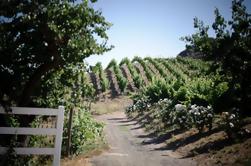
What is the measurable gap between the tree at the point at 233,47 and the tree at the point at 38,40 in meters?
6.06

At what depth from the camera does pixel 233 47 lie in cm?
1330

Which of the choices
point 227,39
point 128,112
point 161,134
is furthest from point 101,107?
point 227,39

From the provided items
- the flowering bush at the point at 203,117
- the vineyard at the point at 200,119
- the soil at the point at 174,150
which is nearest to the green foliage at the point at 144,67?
the vineyard at the point at 200,119

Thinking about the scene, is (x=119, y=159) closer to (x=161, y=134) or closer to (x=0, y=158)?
(x=0, y=158)

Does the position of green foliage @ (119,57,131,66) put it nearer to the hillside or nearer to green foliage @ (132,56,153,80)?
the hillside

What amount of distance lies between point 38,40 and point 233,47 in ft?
27.4

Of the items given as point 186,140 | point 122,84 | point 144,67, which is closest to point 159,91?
point 122,84

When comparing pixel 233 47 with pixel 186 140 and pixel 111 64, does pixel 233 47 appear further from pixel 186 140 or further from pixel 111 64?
pixel 111 64

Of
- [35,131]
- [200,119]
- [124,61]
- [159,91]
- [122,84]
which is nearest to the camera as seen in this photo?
[35,131]

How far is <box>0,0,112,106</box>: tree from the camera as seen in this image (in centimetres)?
870

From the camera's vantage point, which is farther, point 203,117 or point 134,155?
point 203,117

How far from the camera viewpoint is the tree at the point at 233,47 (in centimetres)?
1315

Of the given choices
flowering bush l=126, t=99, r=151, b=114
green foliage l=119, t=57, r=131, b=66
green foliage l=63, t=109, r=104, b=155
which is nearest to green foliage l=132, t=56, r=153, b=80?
green foliage l=119, t=57, r=131, b=66

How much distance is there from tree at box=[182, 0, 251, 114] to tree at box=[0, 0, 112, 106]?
606 cm
